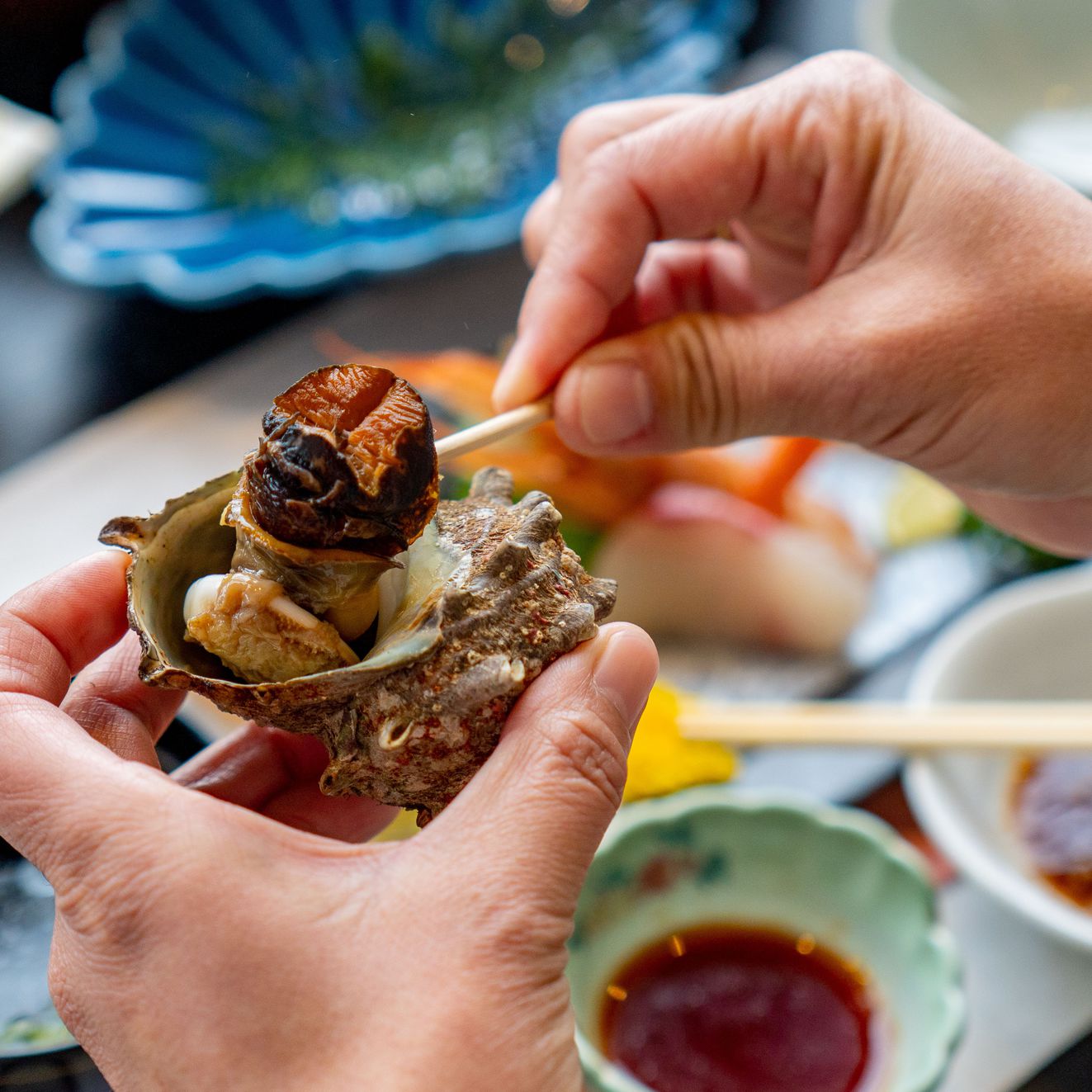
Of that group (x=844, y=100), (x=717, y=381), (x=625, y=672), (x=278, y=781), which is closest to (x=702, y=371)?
(x=717, y=381)

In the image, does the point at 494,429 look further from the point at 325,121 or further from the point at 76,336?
the point at 325,121

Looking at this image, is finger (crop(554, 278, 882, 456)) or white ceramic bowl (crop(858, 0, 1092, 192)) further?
white ceramic bowl (crop(858, 0, 1092, 192))

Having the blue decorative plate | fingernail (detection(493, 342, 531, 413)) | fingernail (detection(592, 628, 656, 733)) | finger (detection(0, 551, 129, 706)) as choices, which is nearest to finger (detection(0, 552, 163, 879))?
finger (detection(0, 551, 129, 706))

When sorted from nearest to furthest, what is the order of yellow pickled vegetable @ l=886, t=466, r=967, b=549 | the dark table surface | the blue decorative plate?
yellow pickled vegetable @ l=886, t=466, r=967, b=549 < the dark table surface < the blue decorative plate

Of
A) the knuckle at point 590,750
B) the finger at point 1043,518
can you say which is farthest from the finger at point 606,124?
the knuckle at point 590,750

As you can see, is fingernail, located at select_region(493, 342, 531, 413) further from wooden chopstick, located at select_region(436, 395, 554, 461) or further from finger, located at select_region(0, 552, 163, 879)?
finger, located at select_region(0, 552, 163, 879)

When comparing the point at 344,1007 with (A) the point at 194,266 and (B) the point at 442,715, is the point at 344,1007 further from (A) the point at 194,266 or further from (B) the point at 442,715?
(A) the point at 194,266

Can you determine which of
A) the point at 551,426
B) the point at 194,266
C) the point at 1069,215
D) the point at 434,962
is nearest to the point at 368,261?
the point at 194,266

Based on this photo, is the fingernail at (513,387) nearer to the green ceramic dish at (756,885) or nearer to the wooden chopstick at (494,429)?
the wooden chopstick at (494,429)
